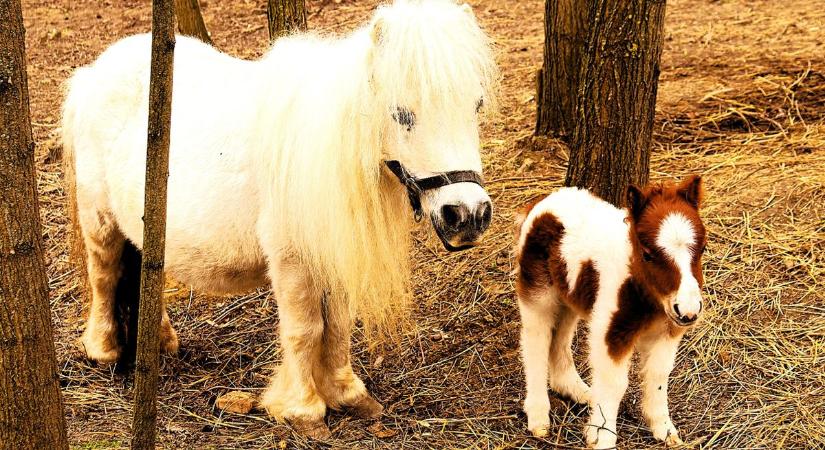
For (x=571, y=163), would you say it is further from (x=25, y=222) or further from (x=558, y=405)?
(x=25, y=222)

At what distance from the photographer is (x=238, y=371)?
14.7ft

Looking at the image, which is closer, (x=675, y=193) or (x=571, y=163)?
(x=675, y=193)

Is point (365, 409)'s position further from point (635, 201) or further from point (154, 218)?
point (154, 218)

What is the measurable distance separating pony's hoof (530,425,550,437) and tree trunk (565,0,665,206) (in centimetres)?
134

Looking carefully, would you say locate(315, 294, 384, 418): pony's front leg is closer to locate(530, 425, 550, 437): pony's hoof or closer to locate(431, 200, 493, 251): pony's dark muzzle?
locate(530, 425, 550, 437): pony's hoof

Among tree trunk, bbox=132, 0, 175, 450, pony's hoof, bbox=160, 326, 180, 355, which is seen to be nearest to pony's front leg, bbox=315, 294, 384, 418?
pony's hoof, bbox=160, 326, 180, 355

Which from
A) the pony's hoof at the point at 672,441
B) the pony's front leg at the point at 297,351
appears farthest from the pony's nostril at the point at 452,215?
the pony's hoof at the point at 672,441

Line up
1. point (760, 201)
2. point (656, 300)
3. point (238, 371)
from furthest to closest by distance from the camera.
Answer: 1. point (760, 201)
2. point (238, 371)
3. point (656, 300)

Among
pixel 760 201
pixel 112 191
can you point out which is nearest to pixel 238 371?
pixel 112 191

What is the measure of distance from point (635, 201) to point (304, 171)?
1.29 m

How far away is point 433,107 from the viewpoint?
2900 millimetres

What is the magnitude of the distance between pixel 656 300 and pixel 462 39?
125 cm

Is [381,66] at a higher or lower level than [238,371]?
higher

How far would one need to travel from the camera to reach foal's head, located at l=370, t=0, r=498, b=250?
2.87 meters
